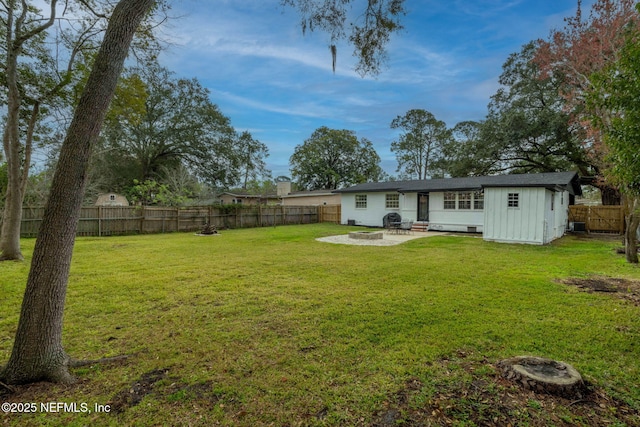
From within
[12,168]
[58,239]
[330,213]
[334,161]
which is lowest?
[330,213]

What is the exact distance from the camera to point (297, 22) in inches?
173

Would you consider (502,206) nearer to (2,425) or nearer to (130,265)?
(130,265)

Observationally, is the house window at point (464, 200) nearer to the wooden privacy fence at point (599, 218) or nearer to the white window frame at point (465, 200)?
the white window frame at point (465, 200)

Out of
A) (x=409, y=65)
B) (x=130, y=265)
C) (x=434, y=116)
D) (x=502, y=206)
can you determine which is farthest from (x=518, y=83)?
(x=130, y=265)

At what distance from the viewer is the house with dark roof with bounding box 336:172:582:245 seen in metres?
10.8

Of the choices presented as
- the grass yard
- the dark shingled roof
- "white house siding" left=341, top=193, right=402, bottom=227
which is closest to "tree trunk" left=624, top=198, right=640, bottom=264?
the grass yard

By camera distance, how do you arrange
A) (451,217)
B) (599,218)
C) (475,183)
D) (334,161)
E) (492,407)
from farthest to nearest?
(334,161)
(451,217)
(599,218)
(475,183)
(492,407)

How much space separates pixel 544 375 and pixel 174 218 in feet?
54.2

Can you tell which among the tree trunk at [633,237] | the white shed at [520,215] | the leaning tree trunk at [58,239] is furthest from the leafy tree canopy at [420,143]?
the leaning tree trunk at [58,239]

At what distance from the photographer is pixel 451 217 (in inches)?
607

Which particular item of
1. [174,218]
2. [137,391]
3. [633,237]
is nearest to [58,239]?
[137,391]

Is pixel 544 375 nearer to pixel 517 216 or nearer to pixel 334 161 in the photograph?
pixel 517 216

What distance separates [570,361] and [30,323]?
461 cm

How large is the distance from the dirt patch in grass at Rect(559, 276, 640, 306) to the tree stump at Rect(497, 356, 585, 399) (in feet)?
10.5
